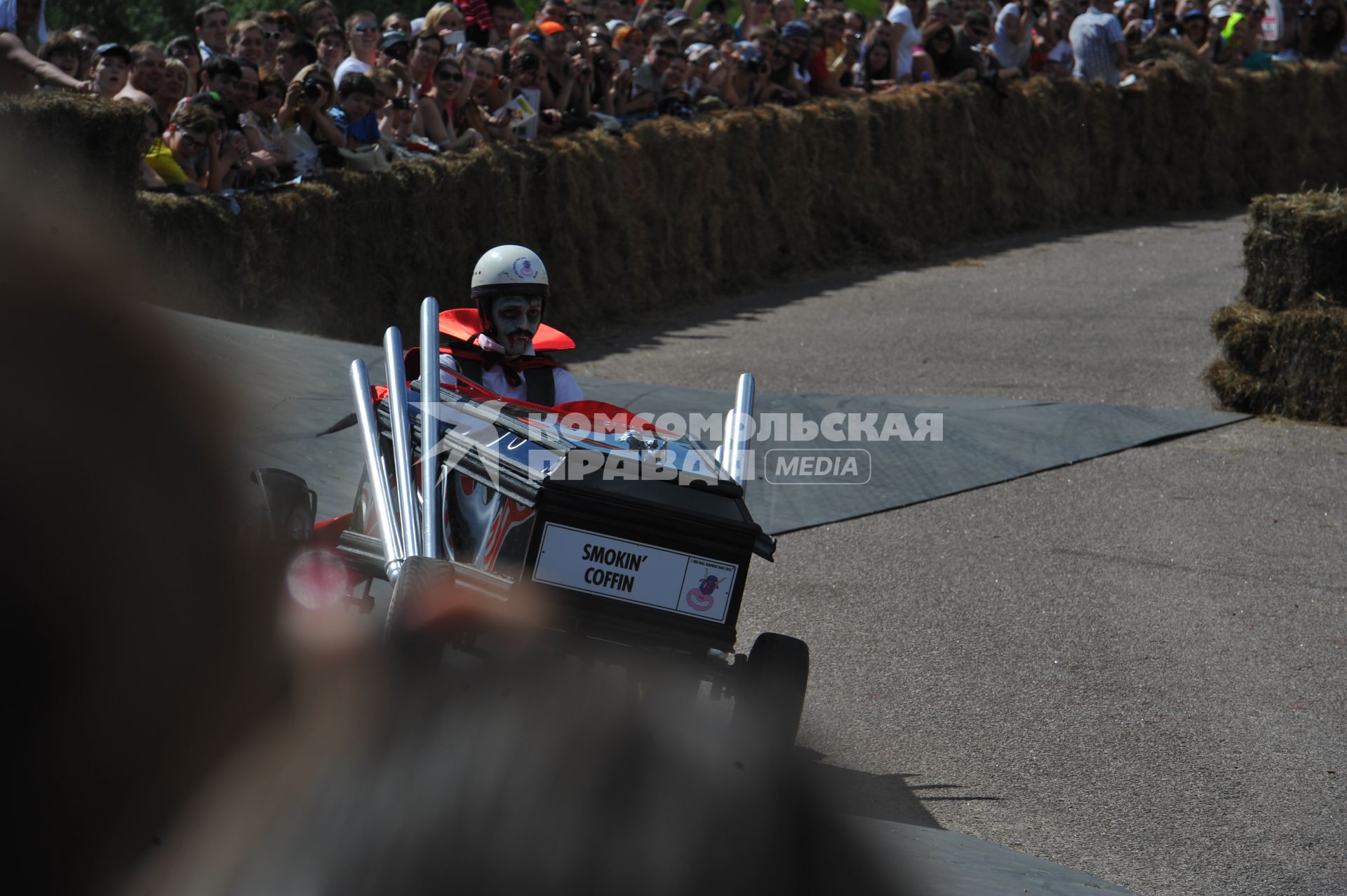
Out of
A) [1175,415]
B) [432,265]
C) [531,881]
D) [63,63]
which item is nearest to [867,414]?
[1175,415]

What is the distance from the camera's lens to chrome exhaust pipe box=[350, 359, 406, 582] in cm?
580

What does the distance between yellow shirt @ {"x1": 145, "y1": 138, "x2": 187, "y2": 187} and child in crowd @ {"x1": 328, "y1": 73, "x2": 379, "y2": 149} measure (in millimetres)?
1735

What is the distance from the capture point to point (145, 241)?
930cm

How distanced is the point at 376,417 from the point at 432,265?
19.5ft

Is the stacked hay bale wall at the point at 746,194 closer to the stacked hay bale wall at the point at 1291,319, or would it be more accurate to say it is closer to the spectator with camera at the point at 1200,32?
the spectator with camera at the point at 1200,32

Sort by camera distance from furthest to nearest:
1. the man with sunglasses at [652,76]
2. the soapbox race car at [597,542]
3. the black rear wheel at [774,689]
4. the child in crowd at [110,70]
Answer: the man with sunglasses at [652,76], the child in crowd at [110,70], the black rear wheel at [774,689], the soapbox race car at [597,542]

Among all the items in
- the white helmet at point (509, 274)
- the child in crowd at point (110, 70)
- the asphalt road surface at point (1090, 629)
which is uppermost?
the child in crowd at point (110, 70)

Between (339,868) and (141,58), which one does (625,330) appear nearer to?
(141,58)

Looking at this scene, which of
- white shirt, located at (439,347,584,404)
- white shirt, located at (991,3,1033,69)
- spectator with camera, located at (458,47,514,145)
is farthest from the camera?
white shirt, located at (991,3,1033,69)

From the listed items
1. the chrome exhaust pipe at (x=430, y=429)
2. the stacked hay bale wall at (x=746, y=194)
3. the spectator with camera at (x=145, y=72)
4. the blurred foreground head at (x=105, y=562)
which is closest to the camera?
the blurred foreground head at (x=105, y=562)

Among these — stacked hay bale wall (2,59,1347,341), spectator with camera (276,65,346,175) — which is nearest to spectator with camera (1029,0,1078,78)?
stacked hay bale wall (2,59,1347,341)

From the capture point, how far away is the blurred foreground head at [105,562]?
209 centimetres

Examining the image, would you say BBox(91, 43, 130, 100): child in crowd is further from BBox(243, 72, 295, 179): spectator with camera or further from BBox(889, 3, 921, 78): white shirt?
BBox(889, 3, 921, 78): white shirt

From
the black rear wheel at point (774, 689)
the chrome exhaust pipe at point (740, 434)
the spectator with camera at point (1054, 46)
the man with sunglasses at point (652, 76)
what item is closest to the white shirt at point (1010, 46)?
the spectator with camera at point (1054, 46)
